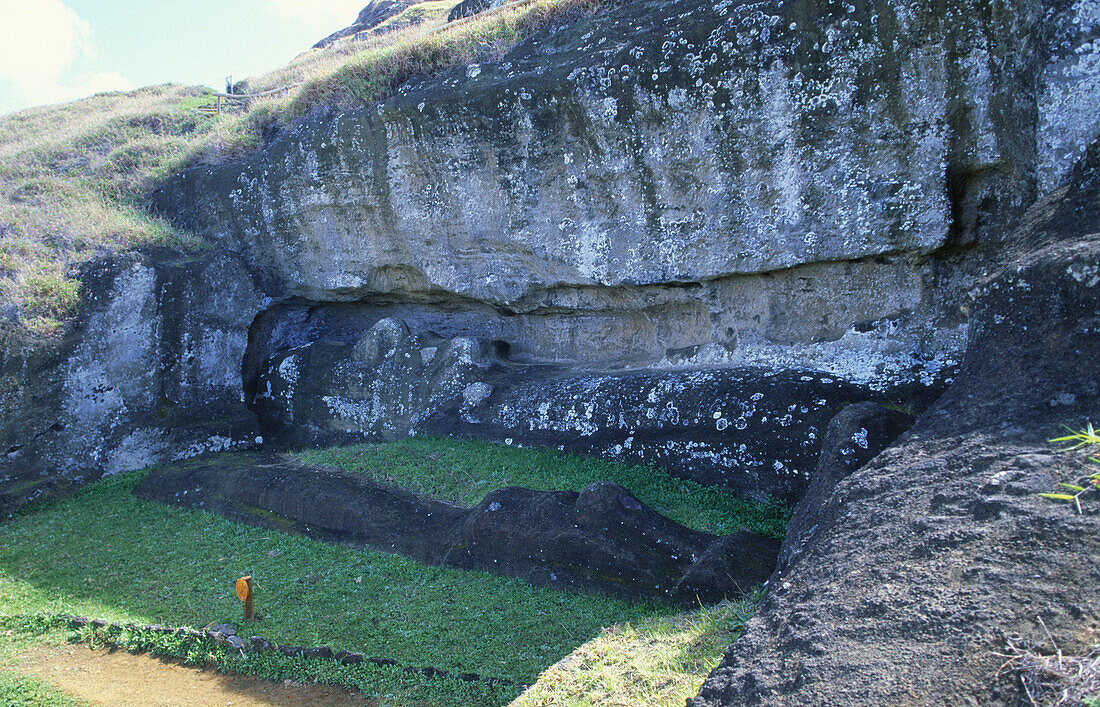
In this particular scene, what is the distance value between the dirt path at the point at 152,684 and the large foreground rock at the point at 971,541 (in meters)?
2.87

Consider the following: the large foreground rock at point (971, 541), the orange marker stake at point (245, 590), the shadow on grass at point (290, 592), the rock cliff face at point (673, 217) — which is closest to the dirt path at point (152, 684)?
the shadow on grass at point (290, 592)

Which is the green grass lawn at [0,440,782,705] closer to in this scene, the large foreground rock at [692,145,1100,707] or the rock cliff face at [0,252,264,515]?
the rock cliff face at [0,252,264,515]

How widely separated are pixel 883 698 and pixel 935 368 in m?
4.86

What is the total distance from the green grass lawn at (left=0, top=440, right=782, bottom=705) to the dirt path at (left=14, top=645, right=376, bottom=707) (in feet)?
0.42

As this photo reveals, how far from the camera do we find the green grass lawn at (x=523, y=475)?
6.40 m

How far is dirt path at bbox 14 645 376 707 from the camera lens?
15.2 ft

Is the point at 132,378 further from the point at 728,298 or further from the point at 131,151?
the point at 728,298

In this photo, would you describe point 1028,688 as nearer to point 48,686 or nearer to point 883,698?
point 883,698

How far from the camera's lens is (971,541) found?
2.79 m

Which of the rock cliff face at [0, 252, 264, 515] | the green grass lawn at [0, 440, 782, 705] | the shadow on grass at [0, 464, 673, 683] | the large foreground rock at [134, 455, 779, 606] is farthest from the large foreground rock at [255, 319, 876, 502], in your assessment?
the shadow on grass at [0, 464, 673, 683]

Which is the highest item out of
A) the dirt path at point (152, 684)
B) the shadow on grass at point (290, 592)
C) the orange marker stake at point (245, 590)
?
the orange marker stake at point (245, 590)

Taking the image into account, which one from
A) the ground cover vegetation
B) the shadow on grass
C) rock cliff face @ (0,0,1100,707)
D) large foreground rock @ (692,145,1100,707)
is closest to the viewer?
large foreground rock @ (692,145,1100,707)

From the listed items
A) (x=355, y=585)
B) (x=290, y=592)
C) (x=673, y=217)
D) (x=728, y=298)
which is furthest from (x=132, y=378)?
(x=728, y=298)

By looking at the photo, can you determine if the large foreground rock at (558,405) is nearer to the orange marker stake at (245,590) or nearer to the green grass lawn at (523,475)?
the green grass lawn at (523,475)
